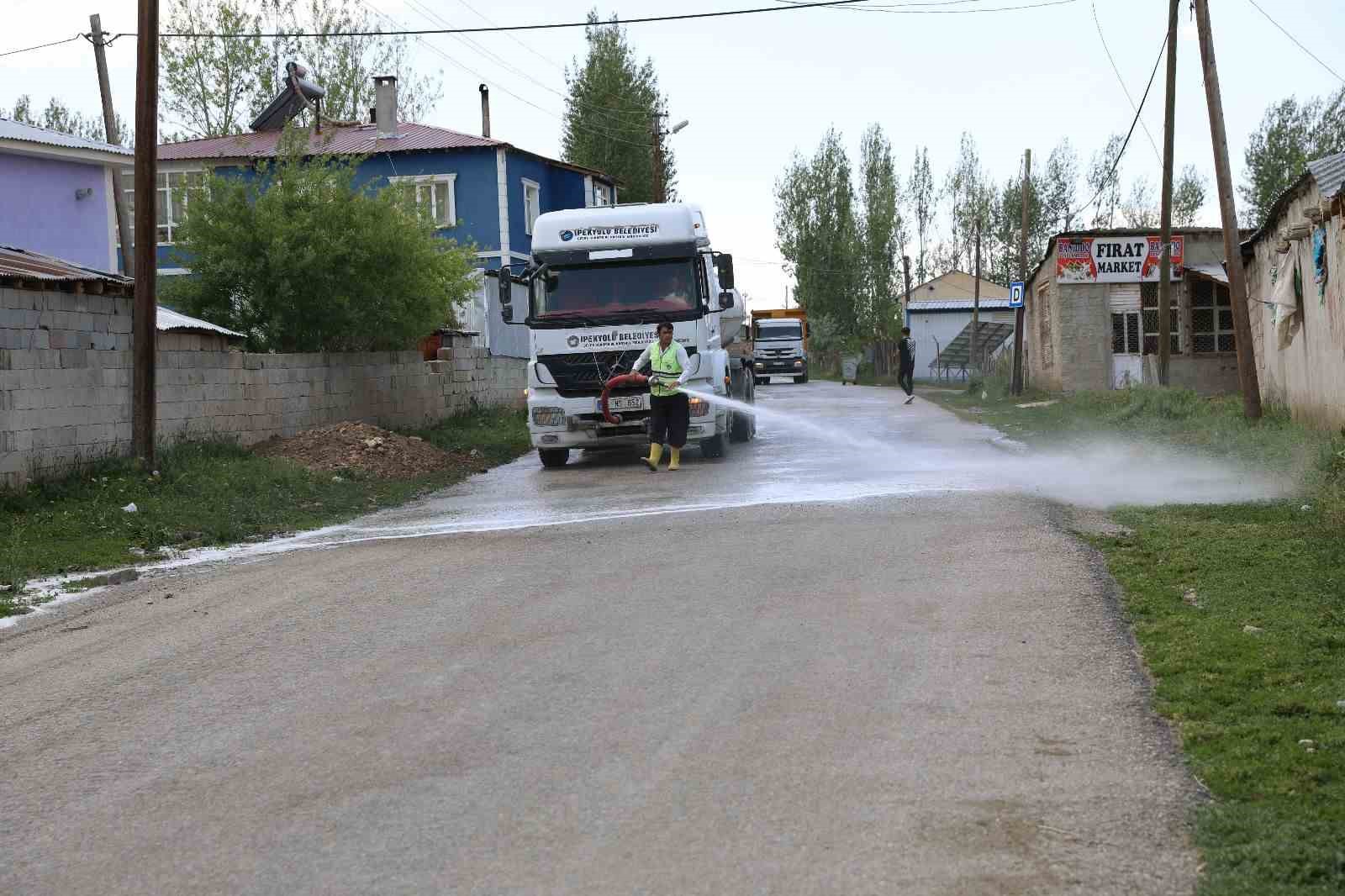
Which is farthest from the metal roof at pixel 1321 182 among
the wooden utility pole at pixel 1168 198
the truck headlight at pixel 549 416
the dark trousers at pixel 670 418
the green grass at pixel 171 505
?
the green grass at pixel 171 505

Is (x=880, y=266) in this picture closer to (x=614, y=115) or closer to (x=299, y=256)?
(x=614, y=115)

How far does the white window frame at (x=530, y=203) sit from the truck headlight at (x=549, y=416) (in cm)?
2353

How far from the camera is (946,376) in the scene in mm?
63844

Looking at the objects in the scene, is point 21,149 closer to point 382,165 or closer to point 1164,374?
point 382,165

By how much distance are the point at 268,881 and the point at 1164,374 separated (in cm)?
2706

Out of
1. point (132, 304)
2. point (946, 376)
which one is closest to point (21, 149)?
point (132, 304)

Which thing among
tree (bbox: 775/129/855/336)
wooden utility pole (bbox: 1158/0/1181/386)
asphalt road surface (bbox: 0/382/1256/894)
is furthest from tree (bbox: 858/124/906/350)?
asphalt road surface (bbox: 0/382/1256/894)

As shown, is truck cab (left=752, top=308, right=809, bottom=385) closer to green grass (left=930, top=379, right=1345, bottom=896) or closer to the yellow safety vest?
the yellow safety vest

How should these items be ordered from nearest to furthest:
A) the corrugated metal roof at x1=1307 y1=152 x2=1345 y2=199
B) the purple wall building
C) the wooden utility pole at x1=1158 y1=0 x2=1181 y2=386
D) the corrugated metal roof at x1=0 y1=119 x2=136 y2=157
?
the corrugated metal roof at x1=1307 y1=152 x2=1345 y2=199, the corrugated metal roof at x1=0 y1=119 x2=136 y2=157, the purple wall building, the wooden utility pole at x1=1158 y1=0 x2=1181 y2=386

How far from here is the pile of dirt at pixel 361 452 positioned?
17.8m

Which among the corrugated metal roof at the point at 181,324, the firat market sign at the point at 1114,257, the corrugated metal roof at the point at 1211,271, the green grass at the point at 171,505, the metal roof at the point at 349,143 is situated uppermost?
the metal roof at the point at 349,143

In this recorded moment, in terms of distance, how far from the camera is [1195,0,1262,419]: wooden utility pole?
67.1 ft

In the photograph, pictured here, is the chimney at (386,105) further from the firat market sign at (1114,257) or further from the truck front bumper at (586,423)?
the truck front bumper at (586,423)

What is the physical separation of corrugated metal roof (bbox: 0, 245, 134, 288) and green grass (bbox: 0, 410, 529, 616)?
2025 millimetres
